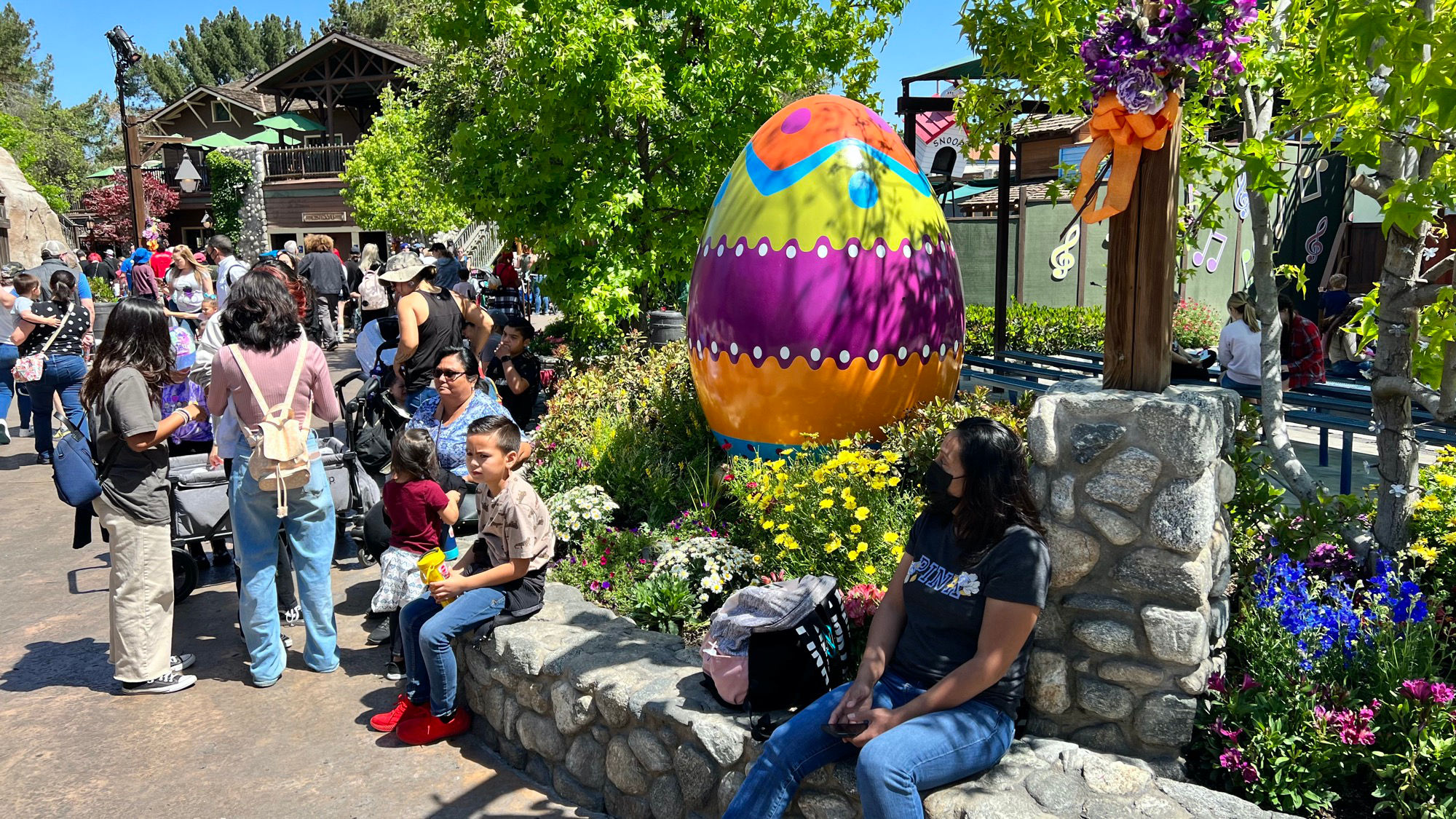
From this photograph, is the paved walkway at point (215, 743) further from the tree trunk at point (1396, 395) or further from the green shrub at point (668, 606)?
the tree trunk at point (1396, 395)

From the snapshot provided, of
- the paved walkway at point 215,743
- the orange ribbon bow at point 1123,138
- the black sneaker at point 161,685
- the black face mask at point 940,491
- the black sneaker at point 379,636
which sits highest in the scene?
the orange ribbon bow at point 1123,138

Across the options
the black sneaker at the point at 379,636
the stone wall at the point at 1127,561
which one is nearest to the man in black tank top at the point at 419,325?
the black sneaker at the point at 379,636

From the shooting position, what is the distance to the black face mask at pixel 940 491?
9.91 feet

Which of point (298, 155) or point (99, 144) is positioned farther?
point (99, 144)

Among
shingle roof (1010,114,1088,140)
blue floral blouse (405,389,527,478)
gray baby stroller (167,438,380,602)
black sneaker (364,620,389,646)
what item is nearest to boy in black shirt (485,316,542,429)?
gray baby stroller (167,438,380,602)

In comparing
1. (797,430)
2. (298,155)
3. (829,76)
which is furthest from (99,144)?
(797,430)

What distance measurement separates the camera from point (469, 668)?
433 centimetres

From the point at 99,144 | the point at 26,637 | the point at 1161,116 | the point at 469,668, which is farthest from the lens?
the point at 99,144

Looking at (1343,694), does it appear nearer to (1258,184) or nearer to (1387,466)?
(1387,466)

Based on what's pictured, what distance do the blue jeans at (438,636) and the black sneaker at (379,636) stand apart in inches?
35.4

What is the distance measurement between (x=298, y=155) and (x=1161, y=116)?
35.4m

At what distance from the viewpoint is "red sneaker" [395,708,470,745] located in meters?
4.21

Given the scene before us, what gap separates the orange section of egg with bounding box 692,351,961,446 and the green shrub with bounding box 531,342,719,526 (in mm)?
547

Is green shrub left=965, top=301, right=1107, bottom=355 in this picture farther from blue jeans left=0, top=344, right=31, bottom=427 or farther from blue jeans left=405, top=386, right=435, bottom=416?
blue jeans left=0, top=344, right=31, bottom=427
